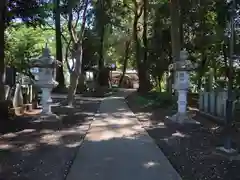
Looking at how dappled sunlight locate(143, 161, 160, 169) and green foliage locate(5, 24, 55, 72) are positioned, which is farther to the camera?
green foliage locate(5, 24, 55, 72)

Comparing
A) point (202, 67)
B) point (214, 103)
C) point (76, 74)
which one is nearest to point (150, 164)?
point (214, 103)

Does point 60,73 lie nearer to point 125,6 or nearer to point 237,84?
point 125,6

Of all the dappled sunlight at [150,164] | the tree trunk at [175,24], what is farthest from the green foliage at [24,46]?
the dappled sunlight at [150,164]

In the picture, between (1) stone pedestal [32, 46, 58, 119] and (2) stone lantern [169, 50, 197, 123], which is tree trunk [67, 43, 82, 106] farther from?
(2) stone lantern [169, 50, 197, 123]

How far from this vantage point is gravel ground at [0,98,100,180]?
6.42 m

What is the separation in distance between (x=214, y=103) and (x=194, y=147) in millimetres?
5658

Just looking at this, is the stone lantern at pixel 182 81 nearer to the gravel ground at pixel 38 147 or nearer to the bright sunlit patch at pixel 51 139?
the gravel ground at pixel 38 147

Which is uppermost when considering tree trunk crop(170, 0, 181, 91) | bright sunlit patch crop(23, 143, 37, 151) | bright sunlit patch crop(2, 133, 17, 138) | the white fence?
tree trunk crop(170, 0, 181, 91)

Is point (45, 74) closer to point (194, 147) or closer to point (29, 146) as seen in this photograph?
point (29, 146)

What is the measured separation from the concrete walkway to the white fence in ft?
11.5

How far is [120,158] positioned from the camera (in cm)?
757

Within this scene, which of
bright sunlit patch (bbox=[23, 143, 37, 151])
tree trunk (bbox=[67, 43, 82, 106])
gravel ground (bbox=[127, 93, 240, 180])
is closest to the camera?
gravel ground (bbox=[127, 93, 240, 180])

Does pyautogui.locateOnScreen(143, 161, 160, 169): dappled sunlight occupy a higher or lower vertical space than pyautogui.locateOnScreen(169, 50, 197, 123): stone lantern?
lower

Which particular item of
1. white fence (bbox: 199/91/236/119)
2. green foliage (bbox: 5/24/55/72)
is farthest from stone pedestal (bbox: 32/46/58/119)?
green foliage (bbox: 5/24/55/72)
